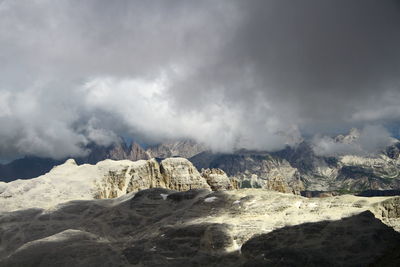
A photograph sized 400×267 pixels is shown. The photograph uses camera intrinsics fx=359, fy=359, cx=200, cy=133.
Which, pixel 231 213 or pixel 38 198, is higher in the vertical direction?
pixel 38 198

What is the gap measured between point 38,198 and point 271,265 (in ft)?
476

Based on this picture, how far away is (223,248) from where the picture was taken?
10931cm

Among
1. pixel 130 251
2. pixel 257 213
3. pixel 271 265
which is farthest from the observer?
pixel 257 213

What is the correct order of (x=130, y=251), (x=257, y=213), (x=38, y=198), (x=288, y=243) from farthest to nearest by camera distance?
(x=38, y=198)
(x=257, y=213)
(x=130, y=251)
(x=288, y=243)

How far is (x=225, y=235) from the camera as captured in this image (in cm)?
11375

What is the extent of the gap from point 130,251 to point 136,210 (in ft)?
166

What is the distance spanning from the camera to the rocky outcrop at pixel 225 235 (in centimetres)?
9725

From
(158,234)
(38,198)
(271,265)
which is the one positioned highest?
(38,198)

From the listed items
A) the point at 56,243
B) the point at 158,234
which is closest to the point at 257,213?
the point at 158,234

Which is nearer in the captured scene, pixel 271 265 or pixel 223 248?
pixel 271 265

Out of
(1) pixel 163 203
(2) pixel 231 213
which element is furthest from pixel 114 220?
(2) pixel 231 213

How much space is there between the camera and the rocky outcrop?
319ft

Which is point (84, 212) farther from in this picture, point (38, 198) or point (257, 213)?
point (257, 213)

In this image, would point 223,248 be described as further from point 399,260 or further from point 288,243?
point 399,260
